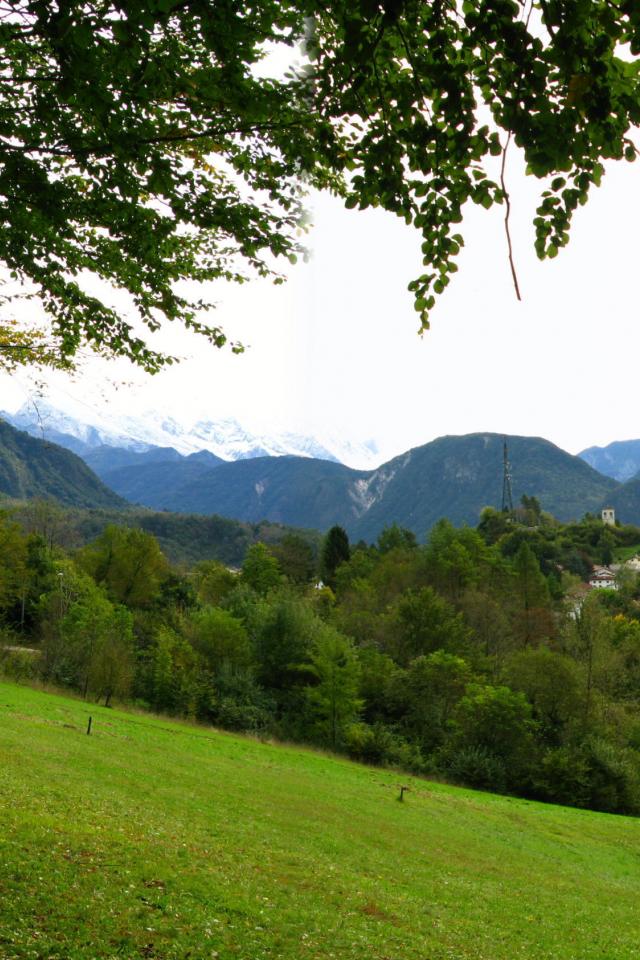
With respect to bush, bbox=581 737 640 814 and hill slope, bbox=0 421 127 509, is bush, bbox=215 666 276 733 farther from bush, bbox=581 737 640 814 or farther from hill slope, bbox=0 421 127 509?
hill slope, bbox=0 421 127 509

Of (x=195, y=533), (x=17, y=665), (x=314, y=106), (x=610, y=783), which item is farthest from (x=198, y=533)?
(x=314, y=106)

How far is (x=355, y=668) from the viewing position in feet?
107

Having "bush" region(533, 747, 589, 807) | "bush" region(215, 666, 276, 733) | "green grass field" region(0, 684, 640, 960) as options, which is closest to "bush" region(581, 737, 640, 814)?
"bush" region(533, 747, 589, 807)

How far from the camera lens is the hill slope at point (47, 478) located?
11179 cm

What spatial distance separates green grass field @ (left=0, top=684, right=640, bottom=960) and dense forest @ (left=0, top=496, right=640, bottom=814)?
867 centimetres

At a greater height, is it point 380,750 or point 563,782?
point 563,782

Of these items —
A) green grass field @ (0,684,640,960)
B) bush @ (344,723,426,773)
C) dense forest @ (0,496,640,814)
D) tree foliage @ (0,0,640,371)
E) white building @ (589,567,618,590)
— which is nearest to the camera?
tree foliage @ (0,0,640,371)

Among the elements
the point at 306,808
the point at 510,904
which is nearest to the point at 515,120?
the point at 510,904

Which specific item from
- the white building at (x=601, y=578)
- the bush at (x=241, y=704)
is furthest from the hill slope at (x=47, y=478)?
the white building at (x=601, y=578)

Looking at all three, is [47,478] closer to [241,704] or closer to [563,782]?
[241,704]

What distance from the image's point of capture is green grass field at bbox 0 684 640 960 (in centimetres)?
571

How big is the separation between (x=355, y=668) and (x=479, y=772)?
7.69m

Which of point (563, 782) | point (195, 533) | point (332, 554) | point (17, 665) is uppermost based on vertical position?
point (332, 554)

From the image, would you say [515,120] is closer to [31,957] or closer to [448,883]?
[31,957]
